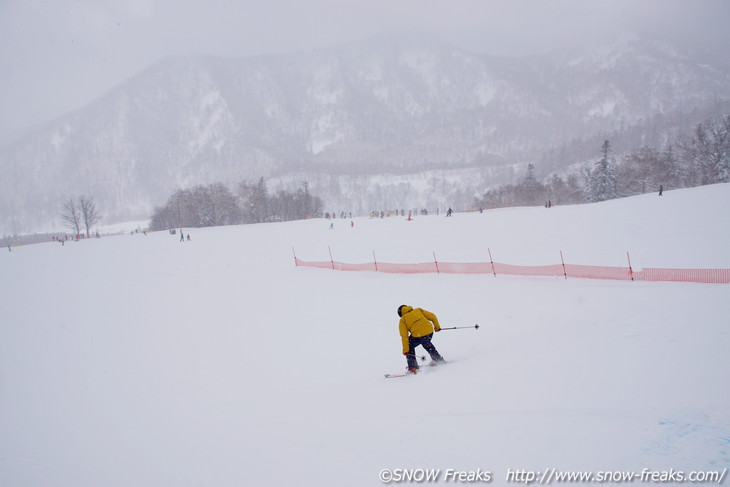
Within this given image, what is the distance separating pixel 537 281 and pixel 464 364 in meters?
9.71

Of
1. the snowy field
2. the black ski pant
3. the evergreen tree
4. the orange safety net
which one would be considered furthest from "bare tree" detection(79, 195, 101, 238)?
the evergreen tree

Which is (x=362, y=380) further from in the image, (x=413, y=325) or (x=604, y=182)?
(x=604, y=182)

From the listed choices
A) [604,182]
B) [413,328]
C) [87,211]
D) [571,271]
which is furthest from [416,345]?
[87,211]

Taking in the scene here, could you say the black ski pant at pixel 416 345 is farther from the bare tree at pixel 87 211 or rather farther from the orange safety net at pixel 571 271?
the bare tree at pixel 87 211

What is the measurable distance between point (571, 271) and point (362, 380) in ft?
39.3

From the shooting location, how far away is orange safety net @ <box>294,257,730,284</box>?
12.5 meters

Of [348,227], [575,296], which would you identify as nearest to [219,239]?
[348,227]

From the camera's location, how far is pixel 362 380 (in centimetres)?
856

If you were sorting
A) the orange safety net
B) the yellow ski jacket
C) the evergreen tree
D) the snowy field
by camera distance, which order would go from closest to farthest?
the snowy field → the yellow ski jacket → the orange safety net → the evergreen tree

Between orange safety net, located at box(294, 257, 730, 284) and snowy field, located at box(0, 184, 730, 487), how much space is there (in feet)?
3.36

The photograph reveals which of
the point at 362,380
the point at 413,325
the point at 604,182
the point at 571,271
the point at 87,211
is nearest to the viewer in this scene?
the point at 413,325

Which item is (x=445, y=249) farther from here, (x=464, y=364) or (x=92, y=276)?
(x=92, y=276)

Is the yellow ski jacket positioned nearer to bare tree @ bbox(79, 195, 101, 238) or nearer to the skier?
the skier

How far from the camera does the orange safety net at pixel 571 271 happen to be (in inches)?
491
